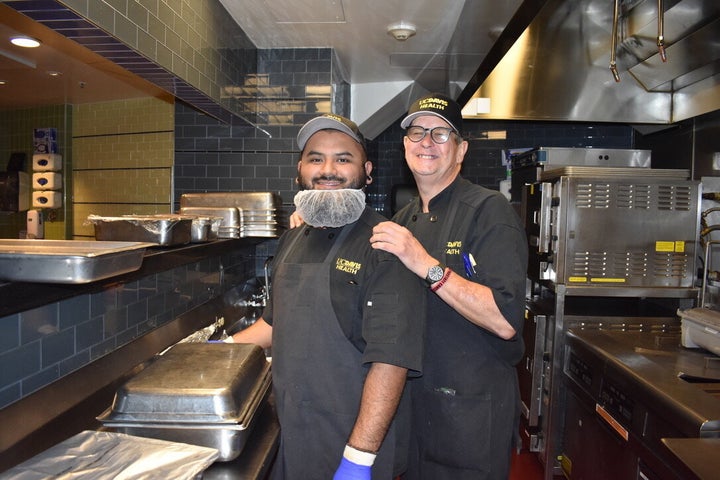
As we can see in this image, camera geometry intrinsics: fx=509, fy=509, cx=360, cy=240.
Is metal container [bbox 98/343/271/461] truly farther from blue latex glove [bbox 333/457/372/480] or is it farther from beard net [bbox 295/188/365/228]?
beard net [bbox 295/188/365/228]

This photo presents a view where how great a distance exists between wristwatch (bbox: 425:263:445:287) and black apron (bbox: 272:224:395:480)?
12.3 inches

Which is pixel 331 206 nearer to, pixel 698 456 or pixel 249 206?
pixel 698 456

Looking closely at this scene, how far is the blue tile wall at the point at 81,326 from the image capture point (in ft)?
4.85

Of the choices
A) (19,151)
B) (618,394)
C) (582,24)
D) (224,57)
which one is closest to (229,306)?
(224,57)

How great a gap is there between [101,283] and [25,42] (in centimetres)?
328

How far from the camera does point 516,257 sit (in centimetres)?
168

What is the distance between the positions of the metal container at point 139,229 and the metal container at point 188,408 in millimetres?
836

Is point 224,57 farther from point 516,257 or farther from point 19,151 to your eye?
point 19,151

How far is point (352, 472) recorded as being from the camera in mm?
1285

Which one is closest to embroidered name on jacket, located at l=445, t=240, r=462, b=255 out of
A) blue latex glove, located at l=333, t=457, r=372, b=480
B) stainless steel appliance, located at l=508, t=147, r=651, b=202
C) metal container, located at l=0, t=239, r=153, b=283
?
blue latex glove, located at l=333, t=457, r=372, b=480

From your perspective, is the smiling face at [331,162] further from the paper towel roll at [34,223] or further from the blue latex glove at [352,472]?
the paper towel roll at [34,223]

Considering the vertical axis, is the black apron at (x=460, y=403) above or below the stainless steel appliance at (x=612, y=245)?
below

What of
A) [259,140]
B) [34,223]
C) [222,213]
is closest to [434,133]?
[222,213]

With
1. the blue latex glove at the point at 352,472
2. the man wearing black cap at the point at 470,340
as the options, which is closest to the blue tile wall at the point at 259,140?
the man wearing black cap at the point at 470,340
